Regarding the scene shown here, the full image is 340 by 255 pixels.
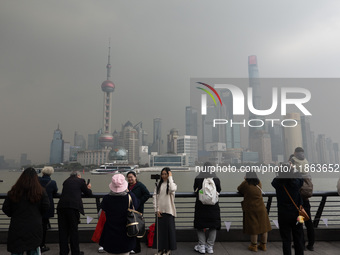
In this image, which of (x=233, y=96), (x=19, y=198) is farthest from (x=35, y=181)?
(x=233, y=96)

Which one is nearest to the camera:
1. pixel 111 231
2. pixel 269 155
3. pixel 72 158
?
pixel 111 231

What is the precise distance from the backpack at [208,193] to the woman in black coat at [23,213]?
7.09 feet

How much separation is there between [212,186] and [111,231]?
5.44ft

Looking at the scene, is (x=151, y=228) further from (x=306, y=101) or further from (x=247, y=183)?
(x=306, y=101)

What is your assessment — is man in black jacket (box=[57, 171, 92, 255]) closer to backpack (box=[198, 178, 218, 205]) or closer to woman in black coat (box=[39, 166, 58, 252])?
woman in black coat (box=[39, 166, 58, 252])

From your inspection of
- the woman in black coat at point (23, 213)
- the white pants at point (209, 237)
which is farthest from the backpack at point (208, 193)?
the woman in black coat at point (23, 213)

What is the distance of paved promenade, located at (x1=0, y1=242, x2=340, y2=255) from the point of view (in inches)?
134

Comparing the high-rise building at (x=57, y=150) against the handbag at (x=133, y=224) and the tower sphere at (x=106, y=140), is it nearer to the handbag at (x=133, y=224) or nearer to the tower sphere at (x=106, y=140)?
the tower sphere at (x=106, y=140)

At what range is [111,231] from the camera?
96.3 inches

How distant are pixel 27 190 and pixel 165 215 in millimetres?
1803

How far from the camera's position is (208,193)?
341 centimetres

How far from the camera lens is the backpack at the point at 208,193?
3400 millimetres

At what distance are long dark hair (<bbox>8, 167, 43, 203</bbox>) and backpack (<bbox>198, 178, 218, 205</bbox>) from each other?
7.10 feet

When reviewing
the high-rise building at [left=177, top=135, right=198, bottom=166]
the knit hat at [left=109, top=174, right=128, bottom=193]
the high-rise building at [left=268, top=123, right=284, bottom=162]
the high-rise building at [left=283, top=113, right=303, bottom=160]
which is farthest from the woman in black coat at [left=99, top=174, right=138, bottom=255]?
the high-rise building at [left=177, top=135, right=198, bottom=166]
